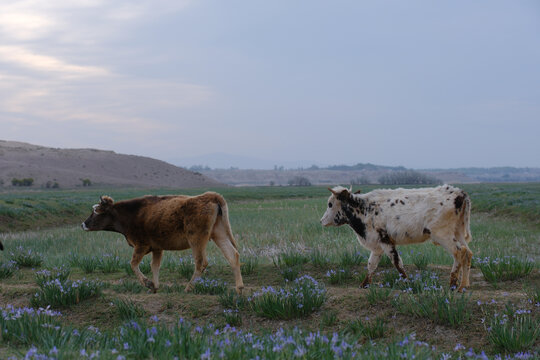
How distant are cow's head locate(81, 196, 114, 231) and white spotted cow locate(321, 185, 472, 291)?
162 inches

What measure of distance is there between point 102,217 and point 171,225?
1540 mm

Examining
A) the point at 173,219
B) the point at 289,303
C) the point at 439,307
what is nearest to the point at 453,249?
the point at 439,307

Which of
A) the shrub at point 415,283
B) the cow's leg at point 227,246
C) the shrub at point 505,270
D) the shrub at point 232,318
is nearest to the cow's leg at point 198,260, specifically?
the cow's leg at point 227,246

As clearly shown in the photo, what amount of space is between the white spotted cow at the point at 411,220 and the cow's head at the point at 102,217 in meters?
4.13

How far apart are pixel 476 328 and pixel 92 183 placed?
107m

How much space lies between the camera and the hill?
100375 mm

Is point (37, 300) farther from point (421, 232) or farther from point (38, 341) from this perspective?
point (421, 232)

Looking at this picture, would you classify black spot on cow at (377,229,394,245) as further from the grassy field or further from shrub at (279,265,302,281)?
shrub at (279,265,302,281)

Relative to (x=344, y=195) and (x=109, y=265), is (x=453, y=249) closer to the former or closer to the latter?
(x=344, y=195)

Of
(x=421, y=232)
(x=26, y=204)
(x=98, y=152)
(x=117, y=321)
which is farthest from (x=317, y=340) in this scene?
(x=98, y=152)

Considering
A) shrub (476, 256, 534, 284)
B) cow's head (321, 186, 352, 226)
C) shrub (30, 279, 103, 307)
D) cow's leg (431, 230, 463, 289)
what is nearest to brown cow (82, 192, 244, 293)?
shrub (30, 279, 103, 307)

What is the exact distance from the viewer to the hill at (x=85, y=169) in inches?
3952

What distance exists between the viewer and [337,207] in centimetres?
905

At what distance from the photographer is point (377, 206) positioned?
8.48 meters
